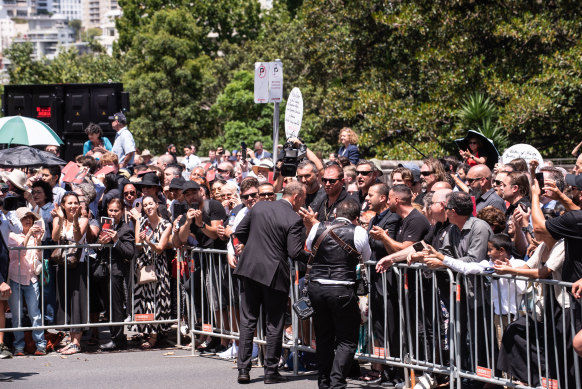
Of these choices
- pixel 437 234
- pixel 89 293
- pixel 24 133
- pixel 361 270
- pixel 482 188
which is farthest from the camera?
pixel 24 133

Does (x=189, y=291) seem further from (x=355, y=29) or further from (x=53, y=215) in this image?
(x=355, y=29)

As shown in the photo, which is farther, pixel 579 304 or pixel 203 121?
pixel 203 121

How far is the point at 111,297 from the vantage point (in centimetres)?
1036

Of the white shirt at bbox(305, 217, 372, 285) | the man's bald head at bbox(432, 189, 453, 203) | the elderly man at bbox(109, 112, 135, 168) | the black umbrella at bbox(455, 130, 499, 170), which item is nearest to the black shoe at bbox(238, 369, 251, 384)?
the white shirt at bbox(305, 217, 372, 285)

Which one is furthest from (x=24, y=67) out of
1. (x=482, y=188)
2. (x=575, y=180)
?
(x=575, y=180)

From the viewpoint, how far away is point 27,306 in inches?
399

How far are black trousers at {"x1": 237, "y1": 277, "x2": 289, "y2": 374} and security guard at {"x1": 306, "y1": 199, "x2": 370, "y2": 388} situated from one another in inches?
33.3

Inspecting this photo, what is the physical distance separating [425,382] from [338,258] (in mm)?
1453

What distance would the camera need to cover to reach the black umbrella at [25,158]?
37.8ft

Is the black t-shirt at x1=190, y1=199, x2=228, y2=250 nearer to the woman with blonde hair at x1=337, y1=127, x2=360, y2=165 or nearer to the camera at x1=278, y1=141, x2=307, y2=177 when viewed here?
the camera at x1=278, y1=141, x2=307, y2=177

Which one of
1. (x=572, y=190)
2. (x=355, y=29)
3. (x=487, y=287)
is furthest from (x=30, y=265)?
(x=355, y=29)

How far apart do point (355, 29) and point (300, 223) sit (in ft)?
55.4

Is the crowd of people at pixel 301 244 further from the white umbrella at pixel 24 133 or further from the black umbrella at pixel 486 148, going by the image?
the white umbrella at pixel 24 133

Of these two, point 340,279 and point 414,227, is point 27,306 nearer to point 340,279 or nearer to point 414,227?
point 340,279
